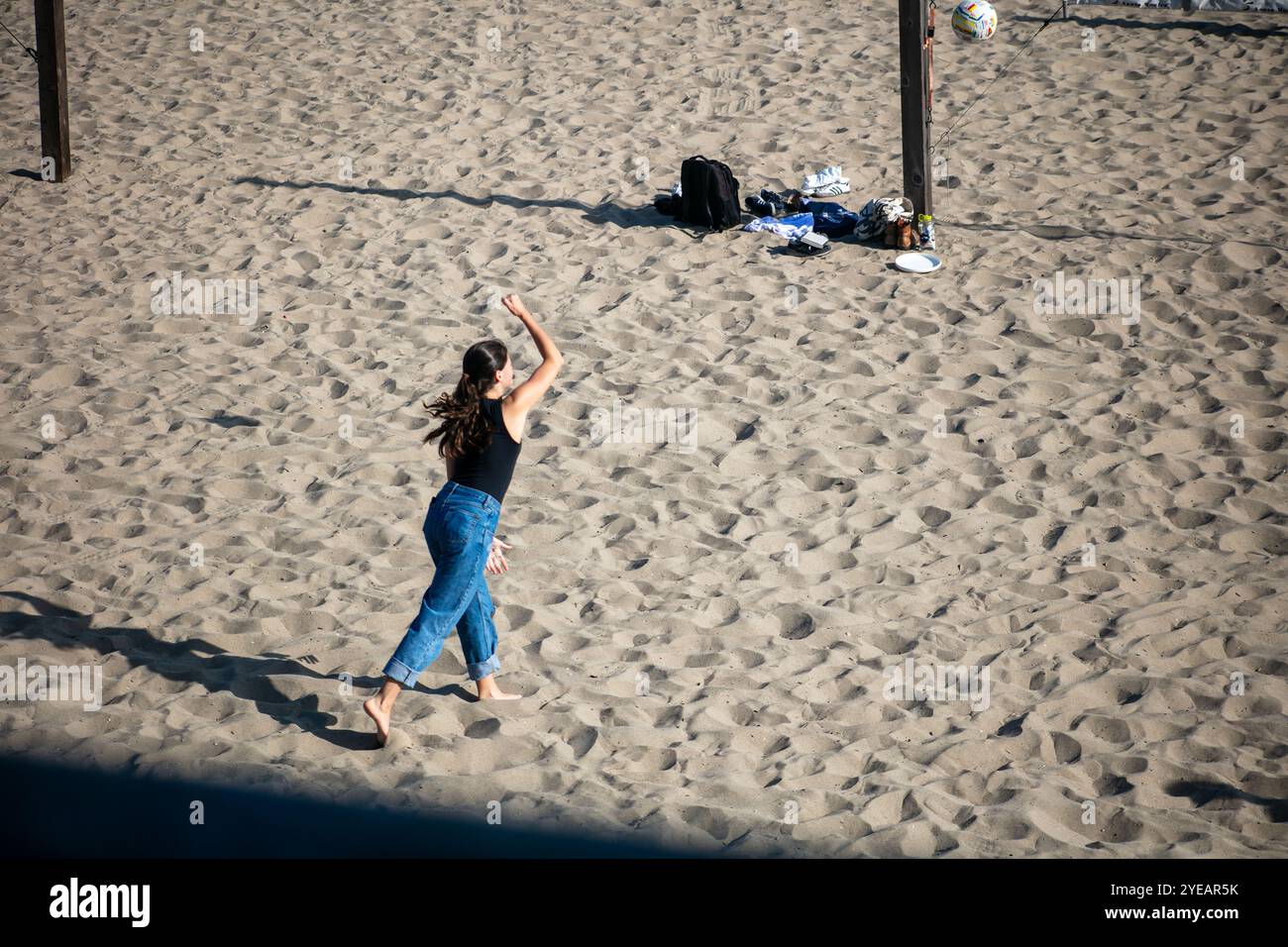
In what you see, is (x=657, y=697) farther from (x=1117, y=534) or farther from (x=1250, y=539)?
(x=1250, y=539)

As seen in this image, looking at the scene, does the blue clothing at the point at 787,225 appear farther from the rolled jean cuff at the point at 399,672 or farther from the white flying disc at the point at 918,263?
the rolled jean cuff at the point at 399,672

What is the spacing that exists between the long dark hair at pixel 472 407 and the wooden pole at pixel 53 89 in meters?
7.01

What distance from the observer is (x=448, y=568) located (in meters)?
3.96

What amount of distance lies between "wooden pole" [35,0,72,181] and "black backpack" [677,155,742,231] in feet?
17.0

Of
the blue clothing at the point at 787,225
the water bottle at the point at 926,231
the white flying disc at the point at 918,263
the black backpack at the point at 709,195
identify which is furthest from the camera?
the black backpack at the point at 709,195

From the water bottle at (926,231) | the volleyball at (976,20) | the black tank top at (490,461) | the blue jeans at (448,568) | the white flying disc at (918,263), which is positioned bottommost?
the blue jeans at (448,568)

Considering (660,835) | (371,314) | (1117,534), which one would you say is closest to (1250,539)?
(1117,534)

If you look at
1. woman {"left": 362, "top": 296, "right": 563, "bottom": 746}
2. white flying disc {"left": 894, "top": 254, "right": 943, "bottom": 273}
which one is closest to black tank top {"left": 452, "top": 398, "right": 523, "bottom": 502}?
woman {"left": 362, "top": 296, "right": 563, "bottom": 746}

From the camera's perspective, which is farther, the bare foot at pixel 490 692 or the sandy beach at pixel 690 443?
the bare foot at pixel 490 692

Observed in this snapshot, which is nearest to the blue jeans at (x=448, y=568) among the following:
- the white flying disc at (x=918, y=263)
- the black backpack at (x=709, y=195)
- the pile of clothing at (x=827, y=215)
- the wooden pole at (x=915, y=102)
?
the white flying disc at (x=918, y=263)

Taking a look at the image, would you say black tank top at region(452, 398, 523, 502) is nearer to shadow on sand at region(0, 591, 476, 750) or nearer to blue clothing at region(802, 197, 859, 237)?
shadow on sand at region(0, 591, 476, 750)

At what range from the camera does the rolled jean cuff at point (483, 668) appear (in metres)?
4.22

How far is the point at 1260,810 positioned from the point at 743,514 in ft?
8.43

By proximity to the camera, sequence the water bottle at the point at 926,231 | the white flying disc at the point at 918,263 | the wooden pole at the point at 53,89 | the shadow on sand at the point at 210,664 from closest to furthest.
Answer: the shadow on sand at the point at 210,664
the white flying disc at the point at 918,263
the water bottle at the point at 926,231
the wooden pole at the point at 53,89
